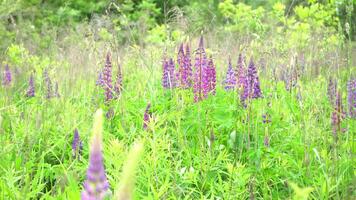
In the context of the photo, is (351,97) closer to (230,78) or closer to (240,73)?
(240,73)

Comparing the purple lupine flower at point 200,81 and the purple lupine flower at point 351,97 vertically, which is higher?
the purple lupine flower at point 200,81

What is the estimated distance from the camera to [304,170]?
7.93ft

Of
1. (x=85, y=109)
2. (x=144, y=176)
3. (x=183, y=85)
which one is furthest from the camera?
(x=85, y=109)

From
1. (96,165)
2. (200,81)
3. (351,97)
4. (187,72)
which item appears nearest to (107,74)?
(187,72)

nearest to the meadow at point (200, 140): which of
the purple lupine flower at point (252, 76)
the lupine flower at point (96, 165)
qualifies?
the purple lupine flower at point (252, 76)

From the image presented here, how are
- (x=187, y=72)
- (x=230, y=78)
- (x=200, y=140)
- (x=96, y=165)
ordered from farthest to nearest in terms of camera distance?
(x=230, y=78) < (x=187, y=72) < (x=200, y=140) < (x=96, y=165)

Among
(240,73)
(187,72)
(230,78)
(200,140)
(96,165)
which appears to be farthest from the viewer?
(230,78)

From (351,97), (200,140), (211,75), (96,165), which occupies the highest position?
(96,165)

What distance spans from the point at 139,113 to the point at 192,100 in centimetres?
43

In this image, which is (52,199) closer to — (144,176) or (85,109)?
(144,176)

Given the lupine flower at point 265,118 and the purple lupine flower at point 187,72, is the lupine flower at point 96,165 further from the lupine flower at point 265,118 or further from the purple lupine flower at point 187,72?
the purple lupine flower at point 187,72

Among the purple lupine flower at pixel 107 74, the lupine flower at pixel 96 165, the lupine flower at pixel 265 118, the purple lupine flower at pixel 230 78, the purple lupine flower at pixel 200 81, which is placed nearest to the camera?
the lupine flower at pixel 96 165

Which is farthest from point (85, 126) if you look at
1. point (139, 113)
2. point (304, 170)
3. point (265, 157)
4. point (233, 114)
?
point (304, 170)

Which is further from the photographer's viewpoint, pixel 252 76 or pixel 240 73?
pixel 240 73
